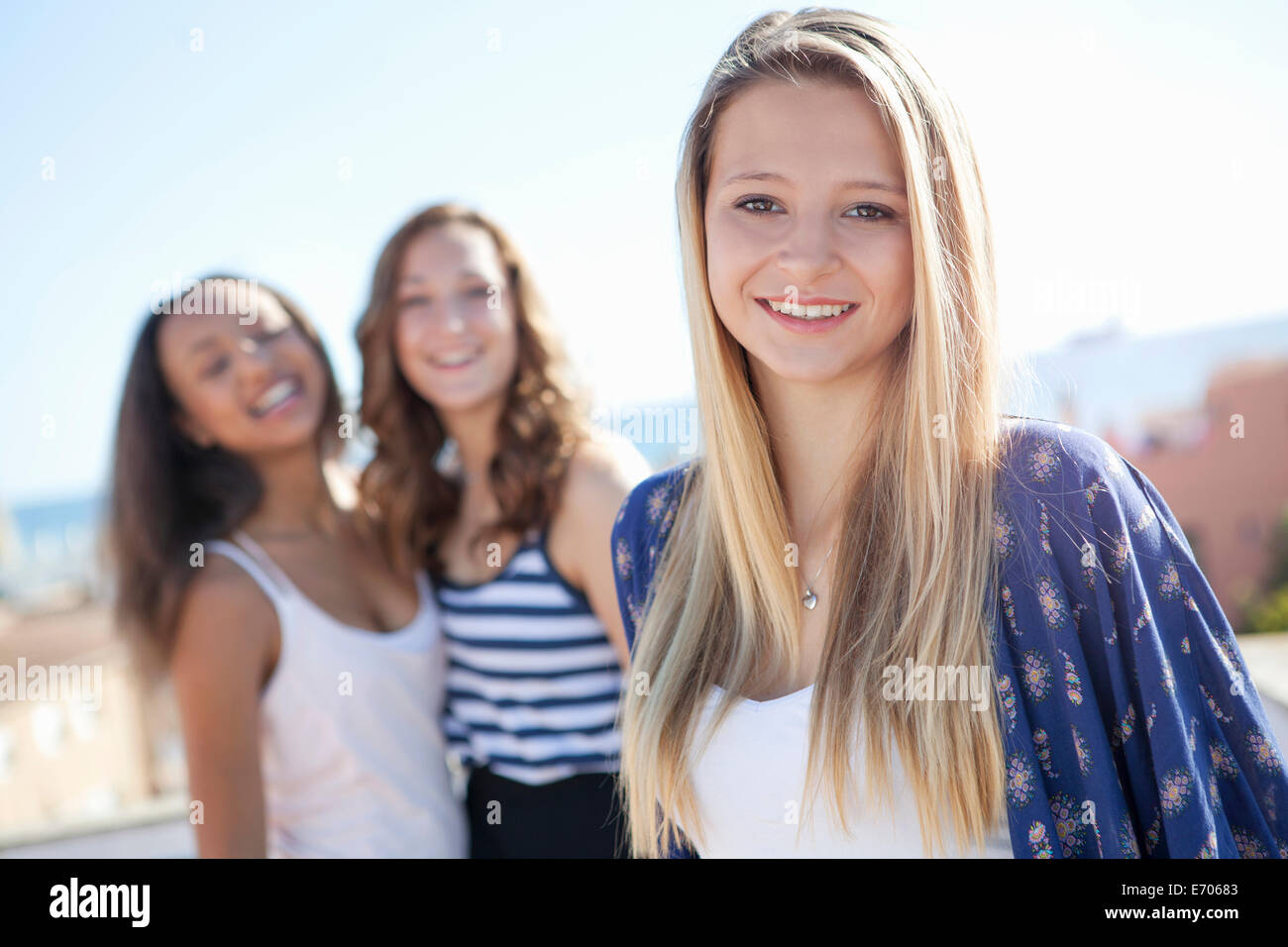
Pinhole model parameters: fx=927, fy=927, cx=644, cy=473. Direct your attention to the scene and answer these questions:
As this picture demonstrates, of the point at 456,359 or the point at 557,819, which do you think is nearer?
the point at 557,819

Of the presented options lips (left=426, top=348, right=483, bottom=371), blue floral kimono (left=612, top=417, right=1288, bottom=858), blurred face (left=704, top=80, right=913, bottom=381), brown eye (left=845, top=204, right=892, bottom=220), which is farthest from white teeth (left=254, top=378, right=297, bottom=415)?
blue floral kimono (left=612, top=417, right=1288, bottom=858)

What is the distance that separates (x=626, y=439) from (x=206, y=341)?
4.21 ft

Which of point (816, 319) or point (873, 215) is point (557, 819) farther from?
point (873, 215)

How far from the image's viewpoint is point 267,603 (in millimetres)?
2514

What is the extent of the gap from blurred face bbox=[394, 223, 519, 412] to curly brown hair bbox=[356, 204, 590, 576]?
0.18 feet

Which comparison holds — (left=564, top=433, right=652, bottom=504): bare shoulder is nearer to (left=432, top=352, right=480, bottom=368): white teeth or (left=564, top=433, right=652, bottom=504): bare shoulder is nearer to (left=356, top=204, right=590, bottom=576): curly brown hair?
(left=356, top=204, right=590, bottom=576): curly brown hair

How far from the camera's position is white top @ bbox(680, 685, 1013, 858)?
1.58 meters

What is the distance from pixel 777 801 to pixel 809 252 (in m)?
0.97

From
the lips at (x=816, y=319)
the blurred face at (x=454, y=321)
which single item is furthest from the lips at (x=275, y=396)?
the lips at (x=816, y=319)

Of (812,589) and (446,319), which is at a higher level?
(446,319)

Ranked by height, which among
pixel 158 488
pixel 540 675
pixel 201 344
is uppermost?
pixel 201 344

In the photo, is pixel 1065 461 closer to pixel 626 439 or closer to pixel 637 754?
pixel 637 754

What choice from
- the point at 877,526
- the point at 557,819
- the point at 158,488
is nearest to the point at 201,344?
the point at 158,488

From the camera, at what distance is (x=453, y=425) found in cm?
290
